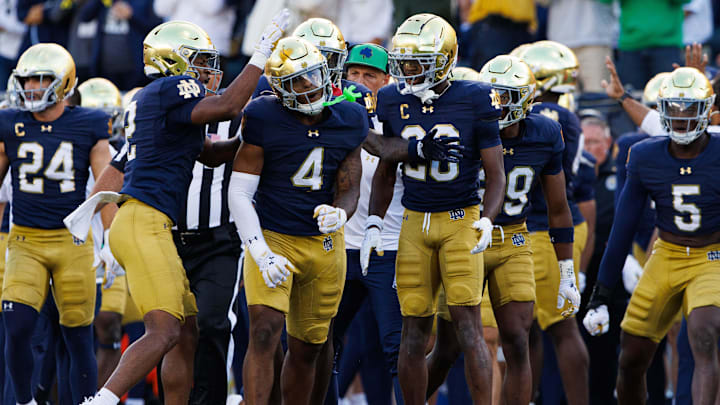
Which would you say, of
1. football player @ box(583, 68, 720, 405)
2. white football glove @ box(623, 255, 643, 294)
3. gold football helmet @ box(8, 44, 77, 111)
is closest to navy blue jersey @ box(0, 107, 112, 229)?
gold football helmet @ box(8, 44, 77, 111)

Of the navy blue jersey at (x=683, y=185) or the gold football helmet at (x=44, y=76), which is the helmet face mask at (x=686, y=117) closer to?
the navy blue jersey at (x=683, y=185)

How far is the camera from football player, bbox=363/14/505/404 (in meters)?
5.84

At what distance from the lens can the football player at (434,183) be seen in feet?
19.1

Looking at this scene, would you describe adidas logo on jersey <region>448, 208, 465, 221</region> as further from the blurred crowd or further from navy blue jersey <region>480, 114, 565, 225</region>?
the blurred crowd

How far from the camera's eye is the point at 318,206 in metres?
5.60

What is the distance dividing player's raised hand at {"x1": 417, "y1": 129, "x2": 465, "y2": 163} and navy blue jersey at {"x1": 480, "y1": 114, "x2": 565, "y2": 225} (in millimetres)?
661

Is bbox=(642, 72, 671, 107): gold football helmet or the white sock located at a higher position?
bbox=(642, 72, 671, 107): gold football helmet

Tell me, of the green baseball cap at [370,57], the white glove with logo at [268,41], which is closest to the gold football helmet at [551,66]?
the green baseball cap at [370,57]

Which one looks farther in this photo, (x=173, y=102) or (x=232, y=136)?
(x=232, y=136)

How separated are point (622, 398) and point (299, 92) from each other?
8.32ft

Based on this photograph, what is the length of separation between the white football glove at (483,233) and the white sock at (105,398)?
1856mm

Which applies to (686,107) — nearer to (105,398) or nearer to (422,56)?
(422,56)

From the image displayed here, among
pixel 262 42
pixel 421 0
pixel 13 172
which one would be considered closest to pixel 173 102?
pixel 262 42

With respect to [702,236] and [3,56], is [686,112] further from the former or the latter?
[3,56]
